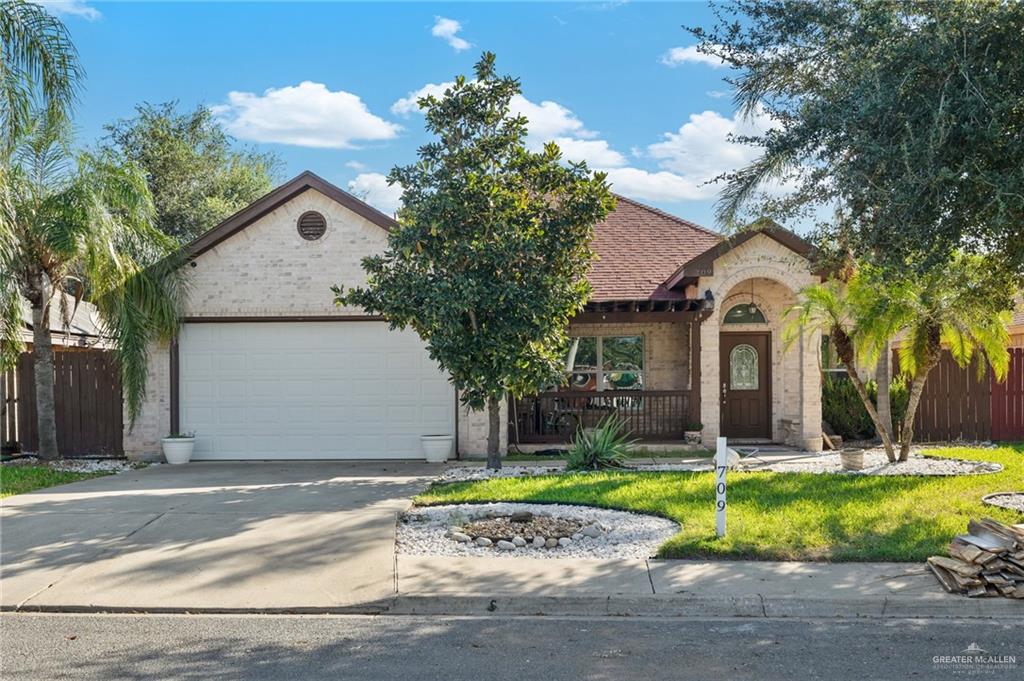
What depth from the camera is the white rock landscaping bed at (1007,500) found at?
979 cm

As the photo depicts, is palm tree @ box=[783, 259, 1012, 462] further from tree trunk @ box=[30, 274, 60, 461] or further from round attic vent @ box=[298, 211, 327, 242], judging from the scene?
tree trunk @ box=[30, 274, 60, 461]

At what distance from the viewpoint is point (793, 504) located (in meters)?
10.1

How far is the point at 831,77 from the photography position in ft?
35.4

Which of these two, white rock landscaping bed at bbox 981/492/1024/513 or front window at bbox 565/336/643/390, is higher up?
front window at bbox 565/336/643/390

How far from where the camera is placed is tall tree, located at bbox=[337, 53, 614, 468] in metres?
11.9

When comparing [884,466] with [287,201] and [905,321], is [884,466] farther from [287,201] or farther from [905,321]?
[287,201]

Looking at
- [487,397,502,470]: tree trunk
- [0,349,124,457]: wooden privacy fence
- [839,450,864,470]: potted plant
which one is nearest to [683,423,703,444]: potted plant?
[839,450,864,470]: potted plant

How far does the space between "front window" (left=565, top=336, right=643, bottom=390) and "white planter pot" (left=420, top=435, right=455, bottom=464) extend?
3.62 meters

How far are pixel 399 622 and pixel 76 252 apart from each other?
32.4ft

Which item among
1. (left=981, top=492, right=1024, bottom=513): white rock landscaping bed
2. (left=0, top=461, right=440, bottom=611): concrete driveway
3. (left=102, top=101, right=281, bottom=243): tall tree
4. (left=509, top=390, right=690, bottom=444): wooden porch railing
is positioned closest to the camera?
(left=0, top=461, right=440, bottom=611): concrete driveway

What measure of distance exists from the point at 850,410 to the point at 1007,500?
281 inches

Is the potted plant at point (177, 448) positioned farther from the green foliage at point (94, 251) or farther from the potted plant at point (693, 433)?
the potted plant at point (693, 433)

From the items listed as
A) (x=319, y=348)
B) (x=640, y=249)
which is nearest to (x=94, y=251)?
(x=319, y=348)

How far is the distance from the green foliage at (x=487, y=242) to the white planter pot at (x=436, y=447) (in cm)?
255
